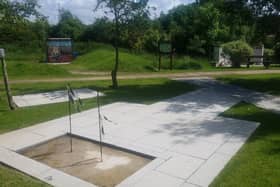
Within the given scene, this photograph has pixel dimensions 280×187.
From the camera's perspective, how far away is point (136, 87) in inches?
409

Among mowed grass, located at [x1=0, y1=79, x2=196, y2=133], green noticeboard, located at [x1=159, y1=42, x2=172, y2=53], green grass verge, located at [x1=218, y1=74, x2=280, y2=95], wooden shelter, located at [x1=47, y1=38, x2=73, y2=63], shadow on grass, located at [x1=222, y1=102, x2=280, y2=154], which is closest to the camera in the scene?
shadow on grass, located at [x1=222, y1=102, x2=280, y2=154]

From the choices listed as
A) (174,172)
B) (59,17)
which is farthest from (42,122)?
(59,17)

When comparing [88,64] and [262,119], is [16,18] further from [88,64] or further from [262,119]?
[88,64]

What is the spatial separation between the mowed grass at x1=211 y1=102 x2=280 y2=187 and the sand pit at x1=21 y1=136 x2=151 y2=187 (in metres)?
1.18

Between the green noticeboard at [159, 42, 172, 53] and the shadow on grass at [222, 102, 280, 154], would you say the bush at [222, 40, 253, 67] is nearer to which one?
the green noticeboard at [159, 42, 172, 53]

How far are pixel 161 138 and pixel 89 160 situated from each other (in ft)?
4.69

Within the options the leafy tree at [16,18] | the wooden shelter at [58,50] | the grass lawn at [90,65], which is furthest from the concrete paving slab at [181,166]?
the wooden shelter at [58,50]

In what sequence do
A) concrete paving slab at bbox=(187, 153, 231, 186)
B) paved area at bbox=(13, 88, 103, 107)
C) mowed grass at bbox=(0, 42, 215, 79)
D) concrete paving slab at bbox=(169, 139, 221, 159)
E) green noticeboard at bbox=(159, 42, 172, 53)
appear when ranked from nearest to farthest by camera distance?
concrete paving slab at bbox=(187, 153, 231, 186) < concrete paving slab at bbox=(169, 139, 221, 159) < paved area at bbox=(13, 88, 103, 107) < mowed grass at bbox=(0, 42, 215, 79) < green noticeboard at bbox=(159, 42, 172, 53)

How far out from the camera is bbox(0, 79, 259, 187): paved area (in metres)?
3.47

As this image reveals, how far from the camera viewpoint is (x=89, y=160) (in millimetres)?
3945

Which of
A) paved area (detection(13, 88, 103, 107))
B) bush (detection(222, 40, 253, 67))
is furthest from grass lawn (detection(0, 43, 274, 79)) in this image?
paved area (detection(13, 88, 103, 107))

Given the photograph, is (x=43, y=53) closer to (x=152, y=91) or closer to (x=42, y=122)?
(x=152, y=91)

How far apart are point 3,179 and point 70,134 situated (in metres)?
1.60

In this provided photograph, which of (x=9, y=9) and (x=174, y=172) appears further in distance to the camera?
(x=9, y=9)
